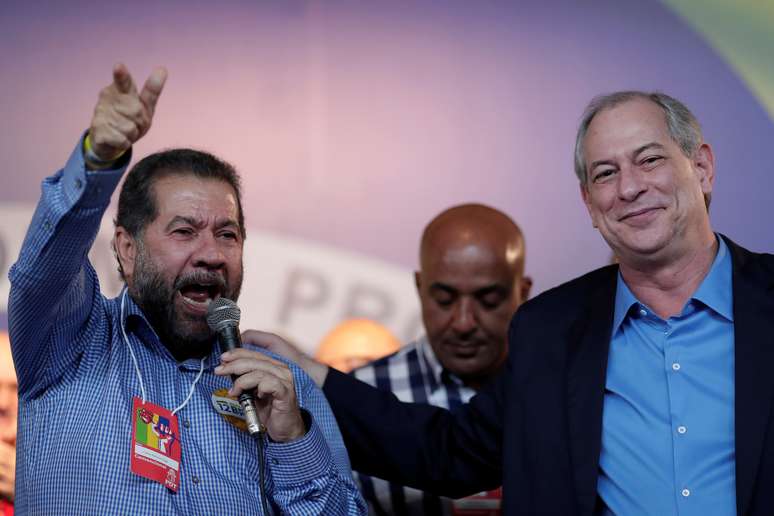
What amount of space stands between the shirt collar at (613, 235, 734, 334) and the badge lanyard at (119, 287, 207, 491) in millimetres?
1018

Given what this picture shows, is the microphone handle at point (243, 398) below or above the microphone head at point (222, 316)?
below

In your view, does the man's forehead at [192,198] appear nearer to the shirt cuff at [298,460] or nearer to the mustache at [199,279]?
the mustache at [199,279]

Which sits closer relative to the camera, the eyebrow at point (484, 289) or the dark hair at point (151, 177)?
the dark hair at point (151, 177)

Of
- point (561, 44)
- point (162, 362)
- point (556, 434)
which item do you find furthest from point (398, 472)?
point (561, 44)

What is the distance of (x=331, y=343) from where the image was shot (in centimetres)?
446

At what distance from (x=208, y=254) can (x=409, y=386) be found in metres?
1.29

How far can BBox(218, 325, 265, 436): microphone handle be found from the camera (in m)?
2.01

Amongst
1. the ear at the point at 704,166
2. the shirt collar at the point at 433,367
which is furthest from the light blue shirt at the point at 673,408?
the shirt collar at the point at 433,367

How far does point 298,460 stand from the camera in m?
2.23

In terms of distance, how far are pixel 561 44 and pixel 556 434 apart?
122 inches

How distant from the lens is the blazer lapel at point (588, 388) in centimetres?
229

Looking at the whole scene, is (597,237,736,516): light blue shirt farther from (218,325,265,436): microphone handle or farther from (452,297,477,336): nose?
(452,297,477,336): nose

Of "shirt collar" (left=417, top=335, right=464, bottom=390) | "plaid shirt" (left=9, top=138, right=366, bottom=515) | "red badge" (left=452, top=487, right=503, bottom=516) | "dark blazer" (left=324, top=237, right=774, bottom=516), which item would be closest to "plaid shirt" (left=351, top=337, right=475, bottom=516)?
"shirt collar" (left=417, top=335, right=464, bottom=390)

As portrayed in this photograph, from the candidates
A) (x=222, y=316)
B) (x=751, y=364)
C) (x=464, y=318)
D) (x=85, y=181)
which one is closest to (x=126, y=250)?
(x=222, y=316)
